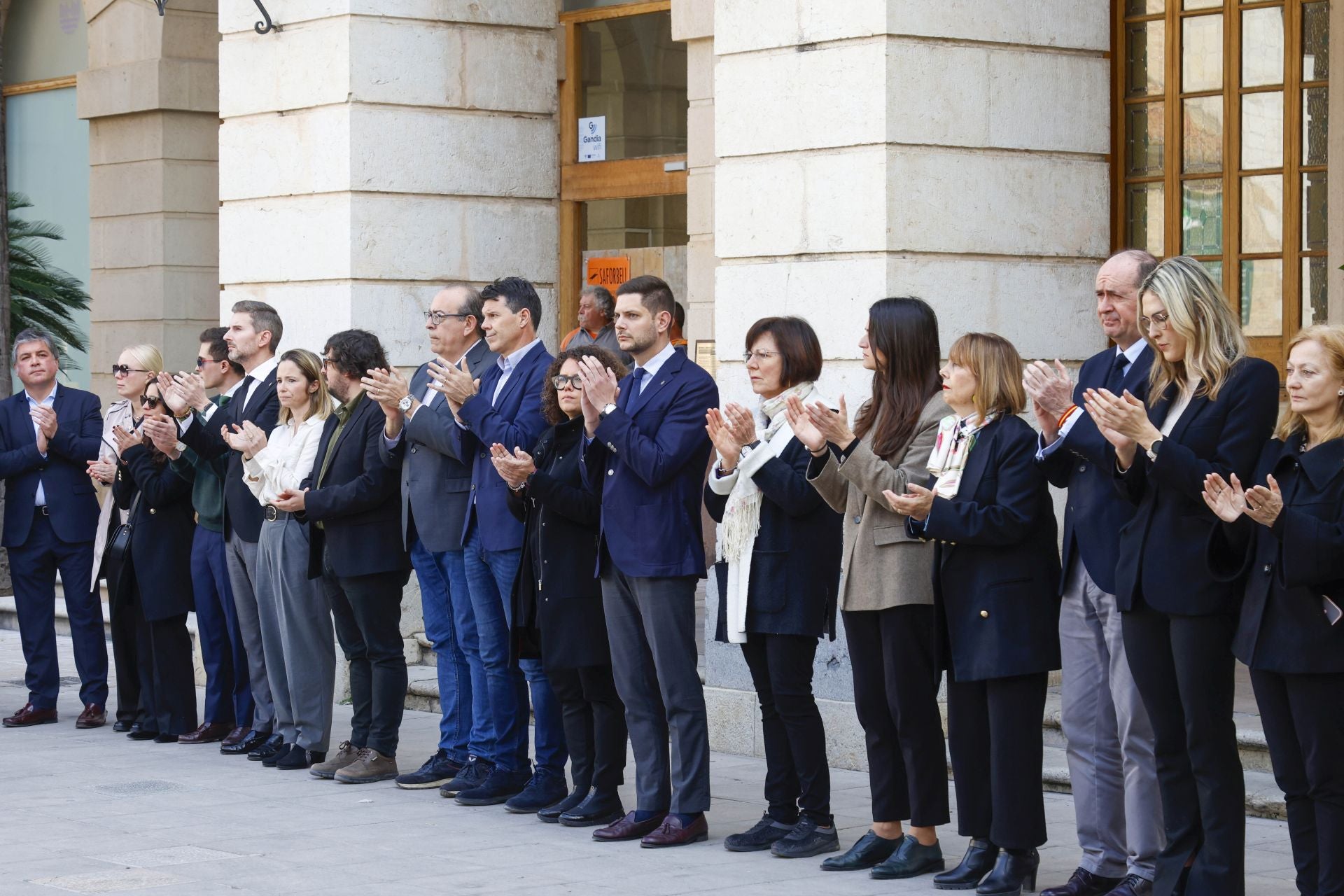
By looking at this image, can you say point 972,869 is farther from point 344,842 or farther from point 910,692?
point 344,842

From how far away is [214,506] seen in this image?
1048 centimetres

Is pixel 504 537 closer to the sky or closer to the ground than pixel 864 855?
A: closer to the sky

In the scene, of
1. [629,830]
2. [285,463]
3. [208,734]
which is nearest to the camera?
[629,830]

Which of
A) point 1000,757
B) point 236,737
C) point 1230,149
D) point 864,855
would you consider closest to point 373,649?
point 236,737

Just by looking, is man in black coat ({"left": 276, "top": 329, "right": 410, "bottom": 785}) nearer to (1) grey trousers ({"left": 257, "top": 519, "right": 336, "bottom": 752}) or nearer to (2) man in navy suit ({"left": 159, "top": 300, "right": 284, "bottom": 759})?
(1) grey trousers ({"left": 257, "top": 519, "right": 336, "bottom": 752})

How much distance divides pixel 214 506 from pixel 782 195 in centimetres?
322

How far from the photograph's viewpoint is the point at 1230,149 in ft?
33.9

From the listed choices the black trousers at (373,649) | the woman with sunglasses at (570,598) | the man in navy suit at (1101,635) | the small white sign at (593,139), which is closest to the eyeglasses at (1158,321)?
the man in navy suit at (1101,635)

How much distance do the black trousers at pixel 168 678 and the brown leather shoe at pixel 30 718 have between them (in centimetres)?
91

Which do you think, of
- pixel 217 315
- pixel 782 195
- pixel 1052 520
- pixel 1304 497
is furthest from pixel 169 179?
pixel 1304 497

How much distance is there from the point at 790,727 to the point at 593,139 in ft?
21.7

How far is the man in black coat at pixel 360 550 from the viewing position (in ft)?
30.7

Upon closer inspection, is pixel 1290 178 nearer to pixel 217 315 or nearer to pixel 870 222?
pixel 870 222

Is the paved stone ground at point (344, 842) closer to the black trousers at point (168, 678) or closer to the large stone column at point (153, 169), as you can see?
the black trousers at point (168, 678)
